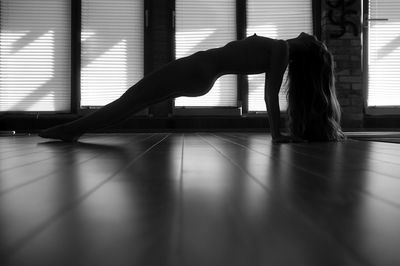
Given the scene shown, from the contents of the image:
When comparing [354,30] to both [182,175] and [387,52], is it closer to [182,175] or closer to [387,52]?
[387,52]

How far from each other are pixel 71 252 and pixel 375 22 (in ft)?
16.4

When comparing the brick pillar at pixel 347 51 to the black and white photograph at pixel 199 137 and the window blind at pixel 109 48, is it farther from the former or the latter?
the window blind at pixel 109 48

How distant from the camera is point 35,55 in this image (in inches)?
183

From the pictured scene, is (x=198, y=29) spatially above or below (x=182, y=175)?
above

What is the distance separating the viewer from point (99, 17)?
4719mm

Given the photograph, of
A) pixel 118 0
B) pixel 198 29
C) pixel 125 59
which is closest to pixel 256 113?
pixel 198 29

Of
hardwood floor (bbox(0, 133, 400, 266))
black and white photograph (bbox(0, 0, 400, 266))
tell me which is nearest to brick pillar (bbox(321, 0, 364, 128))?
black and white photograph (bbox(0, 0, 400, 266))

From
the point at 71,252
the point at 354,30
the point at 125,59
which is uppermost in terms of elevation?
the point at 354,30

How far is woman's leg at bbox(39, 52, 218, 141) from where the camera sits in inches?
81.3

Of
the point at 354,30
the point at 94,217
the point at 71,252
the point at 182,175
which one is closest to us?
the point at 71,252

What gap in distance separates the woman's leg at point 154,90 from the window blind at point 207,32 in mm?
2495

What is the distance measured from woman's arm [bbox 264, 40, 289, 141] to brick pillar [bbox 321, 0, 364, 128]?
8.70 feet

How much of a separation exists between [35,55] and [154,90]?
3.11 meters

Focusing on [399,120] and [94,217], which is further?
[399,120]
